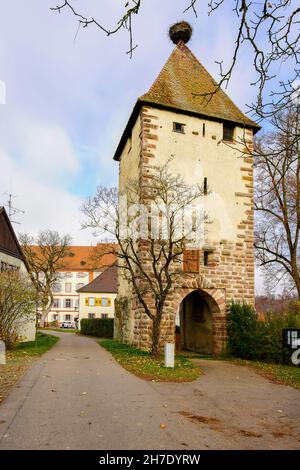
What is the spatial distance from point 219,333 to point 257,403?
32.1ft

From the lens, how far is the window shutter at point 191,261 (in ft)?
59.8

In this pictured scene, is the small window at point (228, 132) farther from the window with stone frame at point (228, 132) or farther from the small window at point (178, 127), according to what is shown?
the small window at point (178, 127)

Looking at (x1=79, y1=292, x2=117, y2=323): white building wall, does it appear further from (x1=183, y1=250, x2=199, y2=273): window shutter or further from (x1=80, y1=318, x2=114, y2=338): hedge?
(x1=183, y1=250, x2=199, y2=273): window shutter

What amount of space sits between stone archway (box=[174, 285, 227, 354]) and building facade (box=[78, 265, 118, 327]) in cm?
3570

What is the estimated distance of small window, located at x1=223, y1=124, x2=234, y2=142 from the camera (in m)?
20.0

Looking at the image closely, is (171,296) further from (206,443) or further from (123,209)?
(206,443)

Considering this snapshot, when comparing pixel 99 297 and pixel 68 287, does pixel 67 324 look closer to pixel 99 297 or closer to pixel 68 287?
pixel 68 287

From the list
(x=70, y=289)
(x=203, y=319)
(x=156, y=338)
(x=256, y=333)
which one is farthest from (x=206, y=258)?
(x=70, y=289)

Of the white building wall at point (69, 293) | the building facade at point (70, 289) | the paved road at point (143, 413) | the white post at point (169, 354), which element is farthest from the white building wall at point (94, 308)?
the paved road at point (143, 413)

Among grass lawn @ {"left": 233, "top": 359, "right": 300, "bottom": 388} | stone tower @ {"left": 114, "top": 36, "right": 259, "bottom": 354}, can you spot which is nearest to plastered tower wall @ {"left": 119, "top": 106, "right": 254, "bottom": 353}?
stone tower @ {"left": 114, "top": 36, "right": 259, "bottom": 354}

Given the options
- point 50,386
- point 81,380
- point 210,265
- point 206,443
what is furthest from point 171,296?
point 206,443

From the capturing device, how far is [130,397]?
8.67 m

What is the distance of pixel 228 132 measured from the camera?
20.1 metres

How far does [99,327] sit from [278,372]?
90.0ft
